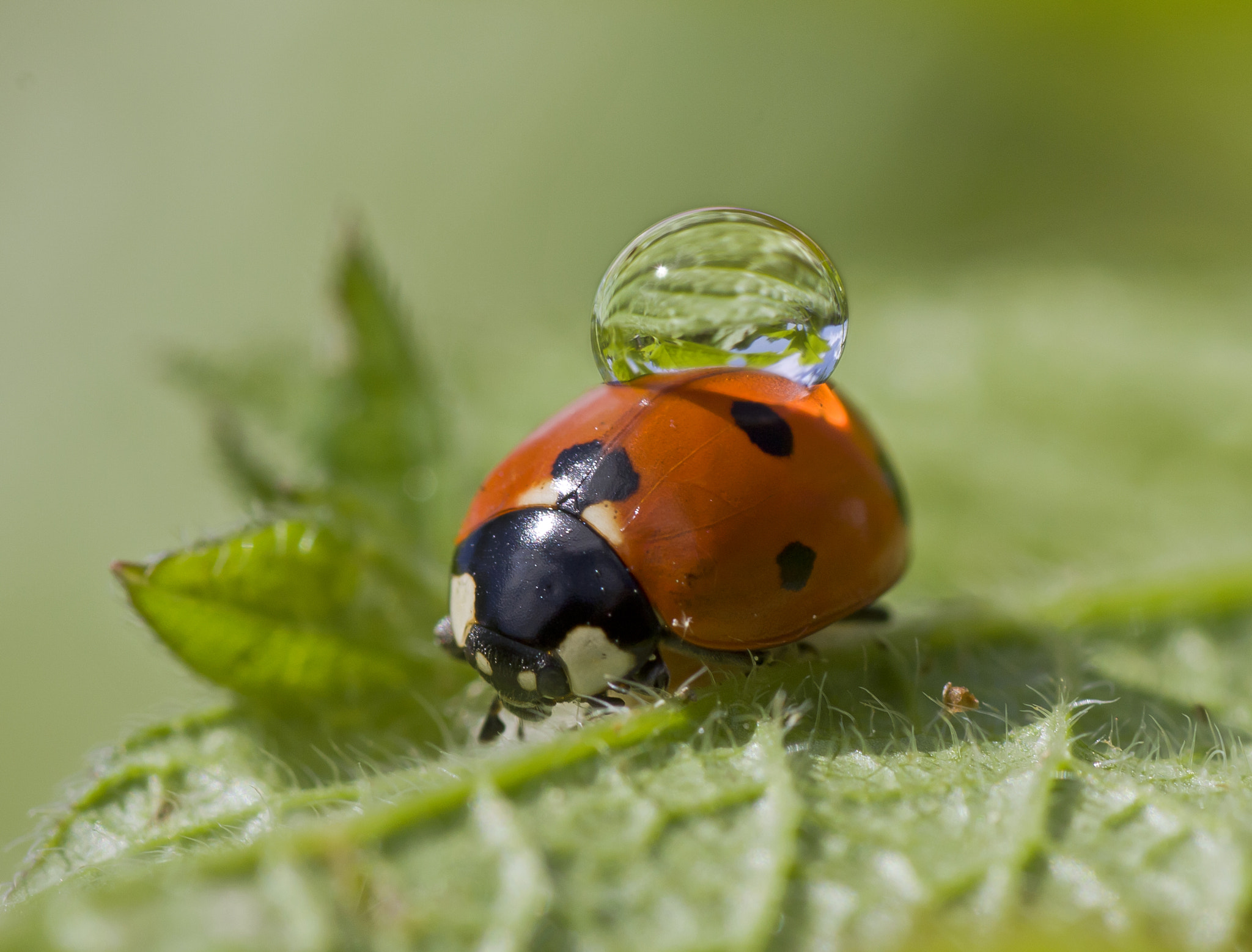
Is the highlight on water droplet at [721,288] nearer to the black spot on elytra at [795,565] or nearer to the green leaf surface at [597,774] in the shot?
the black spot on elytra at [795,565]

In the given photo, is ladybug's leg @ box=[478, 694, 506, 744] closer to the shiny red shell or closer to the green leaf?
the green leaf

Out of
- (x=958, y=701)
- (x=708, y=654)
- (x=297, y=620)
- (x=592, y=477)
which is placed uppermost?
(x=592, y=477)

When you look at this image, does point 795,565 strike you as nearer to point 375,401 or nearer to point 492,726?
point 492,726

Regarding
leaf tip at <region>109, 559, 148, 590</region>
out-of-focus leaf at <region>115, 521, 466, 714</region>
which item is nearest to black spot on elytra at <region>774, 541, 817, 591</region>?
out-of-focus leaf at <region>115, 521, 466, 714</region>

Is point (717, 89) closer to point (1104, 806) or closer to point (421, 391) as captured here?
point (421, 391)

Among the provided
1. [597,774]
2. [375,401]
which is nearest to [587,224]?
[375,401]

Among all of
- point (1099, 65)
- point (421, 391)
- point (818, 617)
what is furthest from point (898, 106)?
point (818, 617)

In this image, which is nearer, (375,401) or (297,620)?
(297,620)
